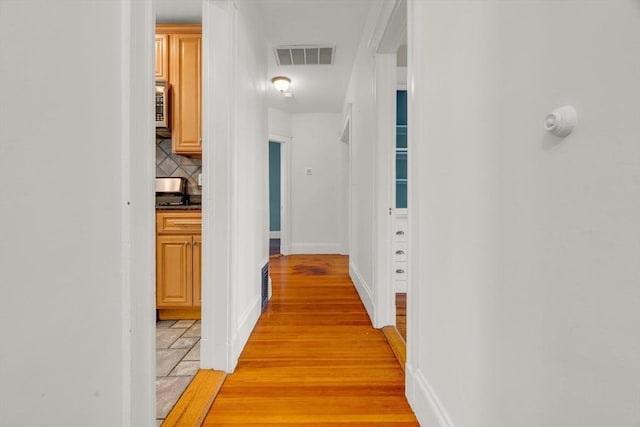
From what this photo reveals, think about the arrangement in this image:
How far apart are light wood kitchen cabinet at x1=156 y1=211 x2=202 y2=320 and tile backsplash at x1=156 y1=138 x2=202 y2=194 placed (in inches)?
19.3

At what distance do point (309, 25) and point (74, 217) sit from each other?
9.01 ft

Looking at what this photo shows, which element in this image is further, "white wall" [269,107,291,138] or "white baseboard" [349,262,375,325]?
"white wall" [269,107,291,138]

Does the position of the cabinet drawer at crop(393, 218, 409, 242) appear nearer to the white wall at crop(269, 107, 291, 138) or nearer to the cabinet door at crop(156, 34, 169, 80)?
the cabinet door at crop(156, 34, 169, 80)

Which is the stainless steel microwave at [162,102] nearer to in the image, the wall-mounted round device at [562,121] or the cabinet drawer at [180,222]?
the cabinet drawer at [180,222]

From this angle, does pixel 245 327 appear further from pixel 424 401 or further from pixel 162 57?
pixel 162 57

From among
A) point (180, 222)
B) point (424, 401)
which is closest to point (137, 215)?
point (424, 401)

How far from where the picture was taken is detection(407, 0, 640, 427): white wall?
1.60 ft

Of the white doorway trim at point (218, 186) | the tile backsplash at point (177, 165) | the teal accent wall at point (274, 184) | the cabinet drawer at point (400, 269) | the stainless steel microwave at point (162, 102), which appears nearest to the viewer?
the white doorway trim at point (218, 186)

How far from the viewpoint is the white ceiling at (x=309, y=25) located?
7.99 ft

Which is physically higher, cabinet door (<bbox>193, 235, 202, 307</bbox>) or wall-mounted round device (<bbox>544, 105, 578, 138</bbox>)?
wall-mounted round device (<bbox>544, 105, 578, 138</bbox>)

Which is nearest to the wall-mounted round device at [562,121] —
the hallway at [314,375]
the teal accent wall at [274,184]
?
the hallway at [314,375]

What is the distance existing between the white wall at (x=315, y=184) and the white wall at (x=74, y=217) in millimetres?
4759

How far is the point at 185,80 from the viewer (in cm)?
252

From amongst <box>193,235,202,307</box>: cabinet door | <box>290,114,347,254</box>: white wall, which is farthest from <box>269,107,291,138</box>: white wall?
<box>193,235,202,307</box>: cabinet door
